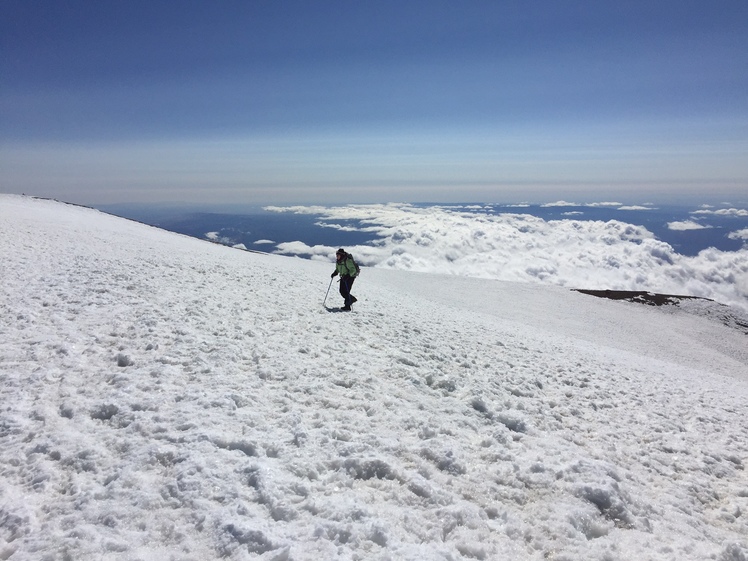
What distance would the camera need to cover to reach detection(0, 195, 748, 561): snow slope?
5344 mm

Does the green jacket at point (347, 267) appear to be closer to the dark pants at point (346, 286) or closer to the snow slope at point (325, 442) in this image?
the dark pants at point (346, 286)

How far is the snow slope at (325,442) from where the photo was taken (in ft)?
17.5

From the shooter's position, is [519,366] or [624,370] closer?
[519,366]

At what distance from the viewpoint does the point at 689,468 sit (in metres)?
8.34

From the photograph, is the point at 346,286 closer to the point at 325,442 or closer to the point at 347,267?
the point at 347,267

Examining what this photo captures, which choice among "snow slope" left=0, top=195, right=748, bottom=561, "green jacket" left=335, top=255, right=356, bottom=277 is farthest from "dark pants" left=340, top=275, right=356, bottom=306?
"snow slope" left=0, top=195, right=748, bottom=561

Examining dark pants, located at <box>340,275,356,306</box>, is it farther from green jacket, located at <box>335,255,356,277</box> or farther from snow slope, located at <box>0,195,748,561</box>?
snow slope, located at <box>0,195,748,561</box>

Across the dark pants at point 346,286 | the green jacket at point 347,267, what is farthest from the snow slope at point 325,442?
the green jacket at point 347,267

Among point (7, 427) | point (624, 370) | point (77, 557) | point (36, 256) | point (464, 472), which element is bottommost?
point (624, 370)

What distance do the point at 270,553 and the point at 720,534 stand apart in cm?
704

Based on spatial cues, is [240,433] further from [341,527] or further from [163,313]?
[163,313]

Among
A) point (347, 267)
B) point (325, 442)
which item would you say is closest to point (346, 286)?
point (347, 267)

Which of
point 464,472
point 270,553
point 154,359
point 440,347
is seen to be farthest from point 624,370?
point 154,359

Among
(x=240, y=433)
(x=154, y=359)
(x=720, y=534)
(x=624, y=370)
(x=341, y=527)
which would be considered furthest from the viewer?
(x=624, y=370)
